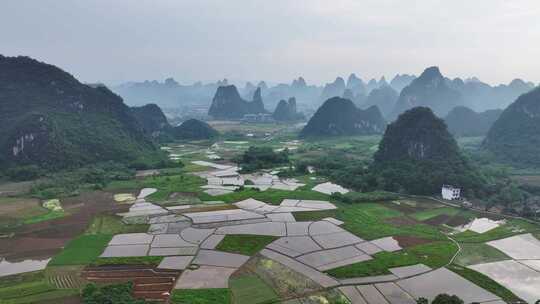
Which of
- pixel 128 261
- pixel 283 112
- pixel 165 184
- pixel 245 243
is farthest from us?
pixel 283 112

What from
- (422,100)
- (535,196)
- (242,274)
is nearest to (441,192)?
(535,196)

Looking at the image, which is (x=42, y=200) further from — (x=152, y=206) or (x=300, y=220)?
(x=300, y=220)

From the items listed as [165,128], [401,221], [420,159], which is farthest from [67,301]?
[165,128]

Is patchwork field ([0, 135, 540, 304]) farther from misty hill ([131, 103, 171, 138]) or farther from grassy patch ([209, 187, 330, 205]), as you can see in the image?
misty hill ([131, 103, 171, 138])

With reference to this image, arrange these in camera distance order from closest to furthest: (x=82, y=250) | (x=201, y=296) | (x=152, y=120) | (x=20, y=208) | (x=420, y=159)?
(x=201, y=296) < (x=82, y=250) < (x=20, y=208) < (x=420, y=159) < (x=152, y=120)

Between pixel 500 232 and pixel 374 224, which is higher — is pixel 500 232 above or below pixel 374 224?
below

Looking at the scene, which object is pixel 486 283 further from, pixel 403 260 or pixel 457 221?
pixel 457 221
